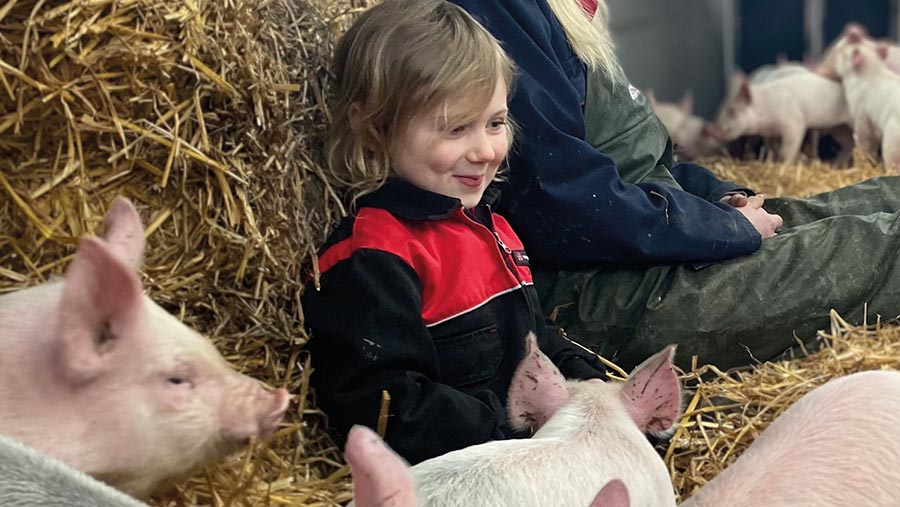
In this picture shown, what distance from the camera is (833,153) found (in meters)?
5.60

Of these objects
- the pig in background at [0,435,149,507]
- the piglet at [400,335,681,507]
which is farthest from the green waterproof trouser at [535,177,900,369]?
the pig in background at [0,435,149,507]

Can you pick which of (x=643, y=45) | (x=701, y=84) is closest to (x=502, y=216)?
(x=643, y=45)

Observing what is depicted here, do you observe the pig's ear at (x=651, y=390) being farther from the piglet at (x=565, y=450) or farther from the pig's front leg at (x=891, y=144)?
the pig's front leg at (x=891, y=144)

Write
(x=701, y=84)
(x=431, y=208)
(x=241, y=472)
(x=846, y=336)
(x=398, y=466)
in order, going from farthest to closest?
(x=701, y=84), (x=846, y=336), (x=431, y=208), (x=241, y=472), (x=398, y=466)

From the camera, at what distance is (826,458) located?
155 cm

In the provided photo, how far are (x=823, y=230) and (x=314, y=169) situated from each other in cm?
114

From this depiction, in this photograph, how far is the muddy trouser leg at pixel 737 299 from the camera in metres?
2.25

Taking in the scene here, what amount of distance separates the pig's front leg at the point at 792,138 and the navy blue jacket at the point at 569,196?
117 inches

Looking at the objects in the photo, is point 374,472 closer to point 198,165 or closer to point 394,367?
point 394,367

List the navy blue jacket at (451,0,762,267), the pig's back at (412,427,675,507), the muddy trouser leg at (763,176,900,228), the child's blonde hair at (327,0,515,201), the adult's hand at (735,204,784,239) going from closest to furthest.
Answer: the pig's back at (412,427,675,507) < the child's blonde hair at (327,0,515,201) < the navy blue jacket at (451,0,762,267) < the adult's hand at (735,204,784,239) < the muddy trouser leg at (763,176,900,228)

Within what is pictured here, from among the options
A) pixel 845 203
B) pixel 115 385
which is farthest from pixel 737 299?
pixel 115 385

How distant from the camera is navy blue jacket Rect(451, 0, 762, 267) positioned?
219cm

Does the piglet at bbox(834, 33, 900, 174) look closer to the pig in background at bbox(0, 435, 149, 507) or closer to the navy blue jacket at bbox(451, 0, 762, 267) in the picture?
the navy blue jacket at bbox(451, 0, 762, 267)

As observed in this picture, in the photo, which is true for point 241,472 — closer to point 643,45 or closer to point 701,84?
point 643,45
